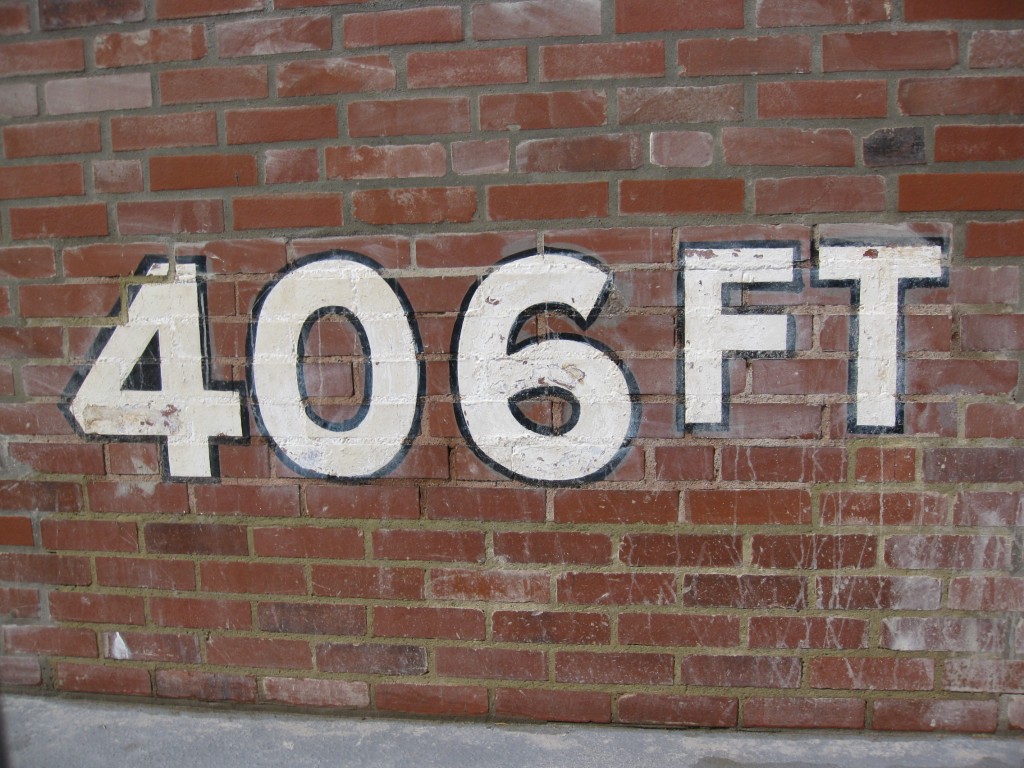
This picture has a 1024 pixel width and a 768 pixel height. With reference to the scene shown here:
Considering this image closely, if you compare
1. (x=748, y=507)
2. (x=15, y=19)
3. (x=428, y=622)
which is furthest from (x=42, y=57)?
(x=748, y=507)

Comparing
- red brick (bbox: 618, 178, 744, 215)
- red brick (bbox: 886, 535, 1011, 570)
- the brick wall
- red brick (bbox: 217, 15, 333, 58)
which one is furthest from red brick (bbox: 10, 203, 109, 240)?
red brick (bbox: 886, 535, 1011, 570)

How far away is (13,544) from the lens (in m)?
1.86

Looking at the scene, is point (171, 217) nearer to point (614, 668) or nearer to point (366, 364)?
point (366, 364)

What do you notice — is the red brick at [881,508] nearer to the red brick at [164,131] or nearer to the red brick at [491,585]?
the red brick at [491,585]

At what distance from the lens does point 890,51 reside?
1552 millimetres

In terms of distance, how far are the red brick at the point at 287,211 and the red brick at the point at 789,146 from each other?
940 mm

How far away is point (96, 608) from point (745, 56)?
2.13 m

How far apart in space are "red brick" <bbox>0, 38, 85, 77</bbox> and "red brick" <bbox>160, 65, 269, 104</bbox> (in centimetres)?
24

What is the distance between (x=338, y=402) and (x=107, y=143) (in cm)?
88

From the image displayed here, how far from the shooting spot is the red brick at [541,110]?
5.29 feet

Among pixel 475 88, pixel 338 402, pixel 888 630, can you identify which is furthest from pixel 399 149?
pixel 888 630

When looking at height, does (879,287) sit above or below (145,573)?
above

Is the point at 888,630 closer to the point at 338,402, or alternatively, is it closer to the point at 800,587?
the point at 800,587

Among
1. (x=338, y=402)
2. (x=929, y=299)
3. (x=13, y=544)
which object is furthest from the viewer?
(x=13, y=544)
